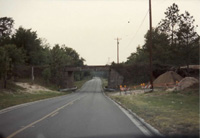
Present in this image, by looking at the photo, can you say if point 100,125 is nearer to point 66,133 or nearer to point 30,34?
point 66,133

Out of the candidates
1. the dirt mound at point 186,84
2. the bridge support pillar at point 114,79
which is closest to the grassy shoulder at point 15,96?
the dirt mound at point 186,84

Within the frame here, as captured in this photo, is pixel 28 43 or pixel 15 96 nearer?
pixel 15 96

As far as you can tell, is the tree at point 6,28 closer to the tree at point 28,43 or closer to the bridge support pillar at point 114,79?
the tree at point 28,43

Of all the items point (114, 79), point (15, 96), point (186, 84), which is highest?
point (114, 79)

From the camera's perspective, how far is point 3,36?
75000mm

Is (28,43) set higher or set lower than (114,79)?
higher

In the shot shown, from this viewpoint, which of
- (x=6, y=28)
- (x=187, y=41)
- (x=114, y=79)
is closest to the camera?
(x=187, y=41)

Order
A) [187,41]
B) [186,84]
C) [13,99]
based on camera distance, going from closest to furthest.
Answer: [13,99] → [186,84] → [187,41]

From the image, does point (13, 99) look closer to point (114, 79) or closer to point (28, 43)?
point (114, 79)

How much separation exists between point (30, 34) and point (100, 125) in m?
71.0

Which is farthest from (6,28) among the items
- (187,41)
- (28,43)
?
(187,41)

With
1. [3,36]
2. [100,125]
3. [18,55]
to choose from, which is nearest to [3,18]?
[3,36]

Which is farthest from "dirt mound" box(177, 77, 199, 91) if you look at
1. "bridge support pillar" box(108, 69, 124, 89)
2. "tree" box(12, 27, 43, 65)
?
"tree" box(12, 27, 43, 65)

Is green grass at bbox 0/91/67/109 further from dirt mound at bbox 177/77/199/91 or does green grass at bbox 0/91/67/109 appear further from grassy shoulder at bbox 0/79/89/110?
dirt mound at bbox 177/77/199/91
